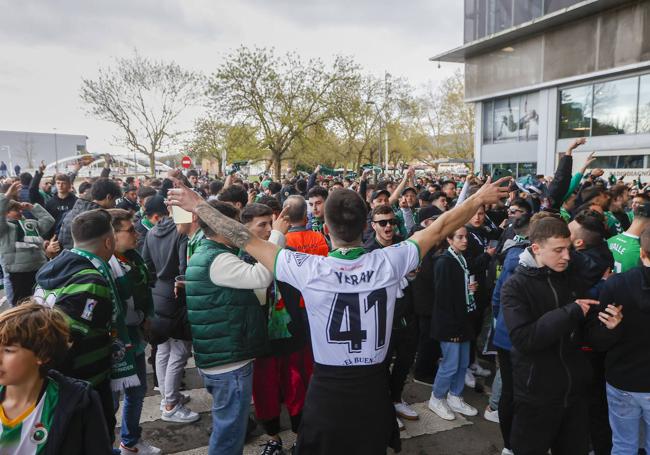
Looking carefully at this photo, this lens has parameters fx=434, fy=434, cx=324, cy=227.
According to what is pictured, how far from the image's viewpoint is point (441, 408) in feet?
14.6

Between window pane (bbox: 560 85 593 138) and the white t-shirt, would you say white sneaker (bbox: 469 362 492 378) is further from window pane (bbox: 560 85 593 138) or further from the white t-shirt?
window pane (bbox: 560 85 593 138)

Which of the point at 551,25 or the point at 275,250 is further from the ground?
the point at 551,25

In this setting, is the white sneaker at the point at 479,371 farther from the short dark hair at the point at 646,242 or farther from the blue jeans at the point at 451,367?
the short dark hair at the point at 646,242

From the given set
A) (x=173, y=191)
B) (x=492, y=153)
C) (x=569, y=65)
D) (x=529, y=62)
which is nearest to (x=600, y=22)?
(x=569, y=65)

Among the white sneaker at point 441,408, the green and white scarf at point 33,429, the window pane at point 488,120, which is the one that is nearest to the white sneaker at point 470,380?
the white sneaker at point 441,408

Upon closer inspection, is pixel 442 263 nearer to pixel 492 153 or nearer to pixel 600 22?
pixel 600 22

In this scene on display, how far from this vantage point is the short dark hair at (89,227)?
296cm

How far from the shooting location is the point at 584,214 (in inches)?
159

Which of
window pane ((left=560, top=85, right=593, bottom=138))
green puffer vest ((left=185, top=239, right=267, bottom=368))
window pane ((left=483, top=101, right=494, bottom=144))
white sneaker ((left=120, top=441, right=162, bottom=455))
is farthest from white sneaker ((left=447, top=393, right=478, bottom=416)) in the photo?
window pane ((left=483, top=101, right=494, bottom=144))

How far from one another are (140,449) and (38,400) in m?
2.31

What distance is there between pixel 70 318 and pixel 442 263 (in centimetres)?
320

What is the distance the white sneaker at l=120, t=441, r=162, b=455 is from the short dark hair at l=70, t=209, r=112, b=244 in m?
1.93

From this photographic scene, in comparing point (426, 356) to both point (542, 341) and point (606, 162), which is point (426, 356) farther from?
point (606, 162)

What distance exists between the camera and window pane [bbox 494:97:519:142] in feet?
91.9
